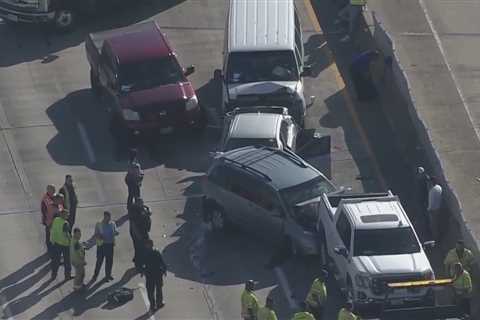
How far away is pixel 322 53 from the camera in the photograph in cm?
4422

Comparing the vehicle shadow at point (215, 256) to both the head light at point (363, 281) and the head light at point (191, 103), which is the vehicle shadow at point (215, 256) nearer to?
the head light at point (363, 281)

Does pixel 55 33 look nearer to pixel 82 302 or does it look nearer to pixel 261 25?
pixel 261 25

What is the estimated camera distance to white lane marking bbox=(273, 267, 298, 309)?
1319 inches

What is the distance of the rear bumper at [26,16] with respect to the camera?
44500mm

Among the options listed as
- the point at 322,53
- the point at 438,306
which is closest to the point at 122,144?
the point at 322,53

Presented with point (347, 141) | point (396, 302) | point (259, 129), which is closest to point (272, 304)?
point (396, 302)

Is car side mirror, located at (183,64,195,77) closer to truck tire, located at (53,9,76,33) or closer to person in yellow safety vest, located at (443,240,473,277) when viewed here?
truck tire, located at (53,9,76,33)

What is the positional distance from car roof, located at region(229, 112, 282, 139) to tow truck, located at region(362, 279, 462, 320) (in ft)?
21.4

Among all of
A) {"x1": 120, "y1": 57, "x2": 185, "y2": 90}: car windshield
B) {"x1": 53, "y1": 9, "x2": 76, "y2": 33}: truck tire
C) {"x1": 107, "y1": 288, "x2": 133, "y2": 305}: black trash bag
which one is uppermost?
{"x1": 53, "y1": 9, "x2": 76, "y2": 33}: truck tire

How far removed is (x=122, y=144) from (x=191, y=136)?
1.75 metres

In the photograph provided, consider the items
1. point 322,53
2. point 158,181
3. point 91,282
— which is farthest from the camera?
point 322,53

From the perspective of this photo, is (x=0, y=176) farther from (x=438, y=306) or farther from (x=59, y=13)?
(x=438, y=306)

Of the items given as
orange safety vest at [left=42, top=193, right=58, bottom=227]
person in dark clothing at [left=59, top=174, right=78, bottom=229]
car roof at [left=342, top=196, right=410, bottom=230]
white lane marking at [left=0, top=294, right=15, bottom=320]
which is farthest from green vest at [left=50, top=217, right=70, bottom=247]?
car roof at [left=342, top=196, right=410, bottom=230]

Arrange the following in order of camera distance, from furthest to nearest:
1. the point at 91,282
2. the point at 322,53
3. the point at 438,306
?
the point at 322,53
the point at 91,282
the point at 438,306
